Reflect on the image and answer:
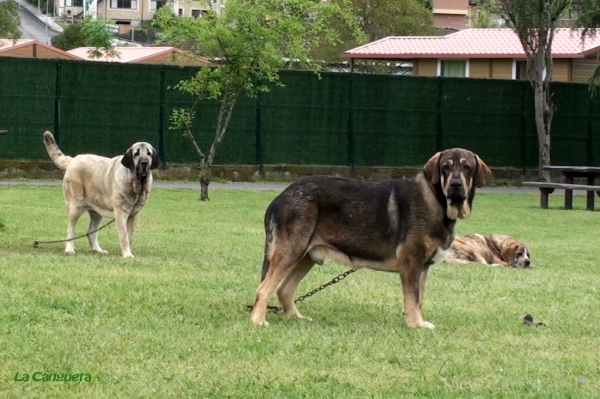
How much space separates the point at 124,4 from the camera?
125 meters

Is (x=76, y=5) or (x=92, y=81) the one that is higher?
(x=76, y=5)

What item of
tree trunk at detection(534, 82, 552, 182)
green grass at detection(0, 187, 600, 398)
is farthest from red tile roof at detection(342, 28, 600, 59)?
green grass at detection(0, 187, 600, 398)

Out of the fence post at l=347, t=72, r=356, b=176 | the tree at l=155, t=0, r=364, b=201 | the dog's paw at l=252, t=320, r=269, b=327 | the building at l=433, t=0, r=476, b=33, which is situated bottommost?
the dog's paw at l=252, t=320, r=269, b=327

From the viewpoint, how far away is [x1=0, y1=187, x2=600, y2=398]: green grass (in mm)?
7227

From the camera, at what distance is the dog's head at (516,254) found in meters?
15.1

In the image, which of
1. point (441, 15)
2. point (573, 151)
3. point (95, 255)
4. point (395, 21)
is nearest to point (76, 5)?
point (441, 15)

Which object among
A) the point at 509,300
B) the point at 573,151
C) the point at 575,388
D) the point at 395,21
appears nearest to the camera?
the point at 575,388

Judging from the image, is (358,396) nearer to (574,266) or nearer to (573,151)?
(574,266)

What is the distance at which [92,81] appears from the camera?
92.9 ft

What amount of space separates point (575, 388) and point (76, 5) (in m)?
129

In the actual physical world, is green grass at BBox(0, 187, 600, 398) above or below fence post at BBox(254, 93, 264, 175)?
below

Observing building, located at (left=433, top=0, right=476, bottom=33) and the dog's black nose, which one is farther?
building, located at (left=433, top=0, right=476, bottom=33)

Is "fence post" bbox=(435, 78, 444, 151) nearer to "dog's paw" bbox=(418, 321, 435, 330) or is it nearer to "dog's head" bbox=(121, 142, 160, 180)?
"dog's head" bbox=(121, 142, 160, 180)

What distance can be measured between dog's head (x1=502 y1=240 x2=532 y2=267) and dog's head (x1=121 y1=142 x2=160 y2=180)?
188 inches
